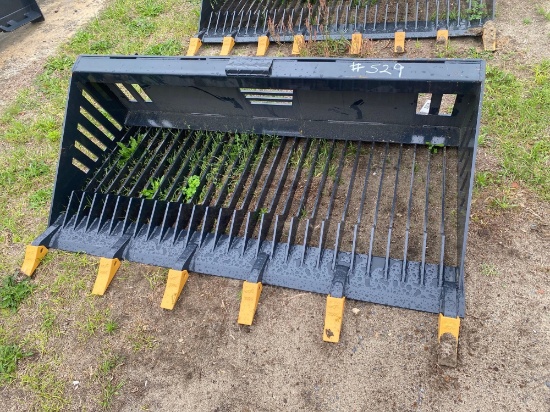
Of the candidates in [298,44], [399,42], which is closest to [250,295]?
[298,44]

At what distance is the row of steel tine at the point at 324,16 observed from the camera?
198 inches

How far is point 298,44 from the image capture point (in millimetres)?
5137

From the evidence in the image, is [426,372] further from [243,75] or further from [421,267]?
[243,75]

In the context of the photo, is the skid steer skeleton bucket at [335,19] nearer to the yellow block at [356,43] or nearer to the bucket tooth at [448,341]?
the yellow block at [356,43]

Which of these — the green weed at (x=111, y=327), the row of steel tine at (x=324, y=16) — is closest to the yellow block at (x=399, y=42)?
the row of steel tine at (x=324, y=16)

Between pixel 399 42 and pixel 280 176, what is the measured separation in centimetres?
259

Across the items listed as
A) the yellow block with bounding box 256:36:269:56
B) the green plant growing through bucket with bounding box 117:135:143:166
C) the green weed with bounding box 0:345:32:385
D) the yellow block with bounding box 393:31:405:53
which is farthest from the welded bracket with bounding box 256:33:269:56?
the green weed with bounding box 0:345:32:385

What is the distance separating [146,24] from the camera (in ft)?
20.1

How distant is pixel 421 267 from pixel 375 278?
0.31 m

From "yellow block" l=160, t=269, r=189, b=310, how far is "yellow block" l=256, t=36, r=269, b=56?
334cm

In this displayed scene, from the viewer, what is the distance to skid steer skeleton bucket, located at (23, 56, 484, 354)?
2.76 m

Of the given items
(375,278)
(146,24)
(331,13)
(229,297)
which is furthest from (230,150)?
(146,24)

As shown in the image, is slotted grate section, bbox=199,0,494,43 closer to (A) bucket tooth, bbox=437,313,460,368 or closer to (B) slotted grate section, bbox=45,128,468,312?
(B) slotted grate section, bbox=45,128,468,312

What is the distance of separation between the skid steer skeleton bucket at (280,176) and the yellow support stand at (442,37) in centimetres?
199
